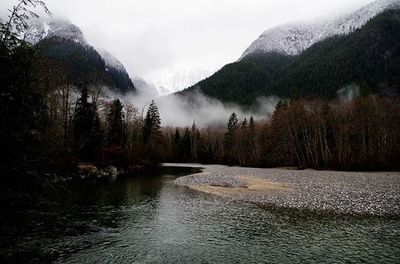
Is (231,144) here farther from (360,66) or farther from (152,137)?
(360,66)

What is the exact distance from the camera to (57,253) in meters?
12.0

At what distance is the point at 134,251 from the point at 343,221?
1188 cm

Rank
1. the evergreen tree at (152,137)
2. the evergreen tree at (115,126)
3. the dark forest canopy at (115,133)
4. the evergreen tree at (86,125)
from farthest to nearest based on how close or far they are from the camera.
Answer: the evergreen tree at (152,137)
the evergreen tree at (115,126)
the evergreen tree at (86,125)
the dark forest canopy at (115,133)

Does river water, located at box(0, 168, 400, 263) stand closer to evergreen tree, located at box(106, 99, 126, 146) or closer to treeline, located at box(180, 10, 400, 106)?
evergreen tree, located at box(106, 99, 126, 146)

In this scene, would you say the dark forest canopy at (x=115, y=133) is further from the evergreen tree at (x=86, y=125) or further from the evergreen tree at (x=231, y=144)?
the evergreen tree at (x=231, y=144)

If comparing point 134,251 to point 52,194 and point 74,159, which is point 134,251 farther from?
point 74,159

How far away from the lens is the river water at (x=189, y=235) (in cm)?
1205

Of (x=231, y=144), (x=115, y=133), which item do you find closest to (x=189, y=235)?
(x=115, y=133)

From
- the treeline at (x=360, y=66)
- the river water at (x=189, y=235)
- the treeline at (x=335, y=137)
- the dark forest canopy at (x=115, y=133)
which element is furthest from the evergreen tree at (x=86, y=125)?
the treeline at (x=360, y=66)

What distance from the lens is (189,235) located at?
15.1 metres

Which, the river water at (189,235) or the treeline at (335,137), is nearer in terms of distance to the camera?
the river water at (189,235)

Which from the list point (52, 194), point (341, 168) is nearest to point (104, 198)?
point (52, 194)

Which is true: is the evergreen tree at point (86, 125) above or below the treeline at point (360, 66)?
below

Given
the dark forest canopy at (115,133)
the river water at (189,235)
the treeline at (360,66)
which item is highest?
the treeline at (360,66)
